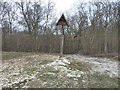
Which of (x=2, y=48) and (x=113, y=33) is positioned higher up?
(x=113, y=33)

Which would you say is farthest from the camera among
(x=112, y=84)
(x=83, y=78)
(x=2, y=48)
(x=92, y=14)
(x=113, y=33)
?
(x=92, y=14)

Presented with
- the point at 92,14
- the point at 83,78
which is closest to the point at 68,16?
the point at 92,14

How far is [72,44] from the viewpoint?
17.6 meters

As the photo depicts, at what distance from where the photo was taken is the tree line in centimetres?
1534

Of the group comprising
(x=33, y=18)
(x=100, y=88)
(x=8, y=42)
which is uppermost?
(x=33, y=18)

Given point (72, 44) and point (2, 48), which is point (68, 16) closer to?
point (72, 44)

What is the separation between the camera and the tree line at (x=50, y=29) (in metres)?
15.3

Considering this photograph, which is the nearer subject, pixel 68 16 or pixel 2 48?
pixel 2 48

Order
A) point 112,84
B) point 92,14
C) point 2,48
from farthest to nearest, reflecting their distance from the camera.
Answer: point 92,14
point 2,48
point 112,84

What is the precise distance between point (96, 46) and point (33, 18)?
9331 millimetres

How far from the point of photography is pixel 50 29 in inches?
705

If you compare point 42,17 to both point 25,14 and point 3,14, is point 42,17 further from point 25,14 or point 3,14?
point 3,14

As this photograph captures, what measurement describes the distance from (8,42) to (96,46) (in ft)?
38.6

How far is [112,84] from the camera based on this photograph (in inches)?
152
